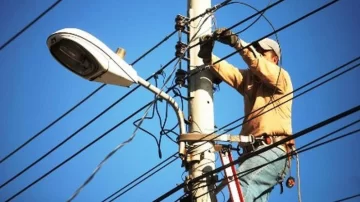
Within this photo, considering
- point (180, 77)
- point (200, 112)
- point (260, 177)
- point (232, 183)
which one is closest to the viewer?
point (232, 183)

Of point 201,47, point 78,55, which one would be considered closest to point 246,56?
point 201,47

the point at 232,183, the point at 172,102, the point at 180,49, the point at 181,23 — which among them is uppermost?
the point at 181,23

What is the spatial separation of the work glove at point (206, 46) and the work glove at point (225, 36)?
9cm

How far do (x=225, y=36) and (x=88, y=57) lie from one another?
1.34m

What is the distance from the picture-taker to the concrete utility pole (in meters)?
4.93

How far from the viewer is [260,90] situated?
5.59m

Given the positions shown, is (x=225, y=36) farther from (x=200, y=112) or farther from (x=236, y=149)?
(x=236, y=149)

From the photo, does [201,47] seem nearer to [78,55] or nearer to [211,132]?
[211,132]

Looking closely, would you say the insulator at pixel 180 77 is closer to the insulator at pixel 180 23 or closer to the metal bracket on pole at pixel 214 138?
the insulator at pixel 180 23

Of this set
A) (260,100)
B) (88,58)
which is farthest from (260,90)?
(88,58)

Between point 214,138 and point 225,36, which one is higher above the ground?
point 225,36

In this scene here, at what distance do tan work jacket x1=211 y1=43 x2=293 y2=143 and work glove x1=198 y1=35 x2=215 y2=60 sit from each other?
190 mm

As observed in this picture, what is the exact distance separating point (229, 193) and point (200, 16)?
1.85 metres

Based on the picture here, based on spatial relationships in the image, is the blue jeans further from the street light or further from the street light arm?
the street light
